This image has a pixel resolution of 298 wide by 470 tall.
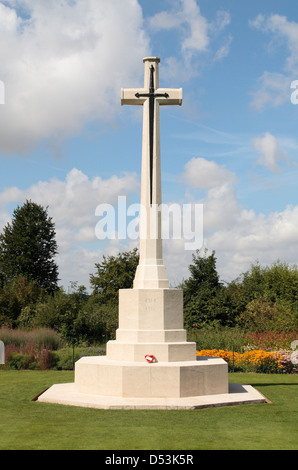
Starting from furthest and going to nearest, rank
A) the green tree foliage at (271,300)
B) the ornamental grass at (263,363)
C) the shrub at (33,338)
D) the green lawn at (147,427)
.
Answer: the green tree foliage at (271,300)
the shrub at (33,338)
the ornamental grass at (263,363)
the green lawn at (147,427)

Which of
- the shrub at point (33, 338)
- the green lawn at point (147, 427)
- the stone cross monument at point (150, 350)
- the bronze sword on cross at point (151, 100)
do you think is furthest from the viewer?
the shrub at point (33, 338)

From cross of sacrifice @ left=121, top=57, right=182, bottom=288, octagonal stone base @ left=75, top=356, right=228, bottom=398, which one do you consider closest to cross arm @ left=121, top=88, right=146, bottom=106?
cross of sacrifice @ left=121, top=57, right=182, bottom=288

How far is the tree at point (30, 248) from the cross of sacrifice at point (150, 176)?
102 feet

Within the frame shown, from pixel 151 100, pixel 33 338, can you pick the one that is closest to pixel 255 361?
pixel 33 338

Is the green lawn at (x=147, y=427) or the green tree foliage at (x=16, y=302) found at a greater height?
the green tree foliage at (x=16, y=302)

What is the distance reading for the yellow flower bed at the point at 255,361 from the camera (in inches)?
753

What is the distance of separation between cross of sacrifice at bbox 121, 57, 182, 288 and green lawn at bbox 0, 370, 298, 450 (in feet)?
13.6

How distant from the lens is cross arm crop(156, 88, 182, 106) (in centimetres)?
1456

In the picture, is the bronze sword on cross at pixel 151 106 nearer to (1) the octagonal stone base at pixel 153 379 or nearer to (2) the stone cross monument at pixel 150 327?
(2) the stone cross monument at pixel 150 327

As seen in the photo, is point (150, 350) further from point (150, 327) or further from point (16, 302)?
point (16, 302)

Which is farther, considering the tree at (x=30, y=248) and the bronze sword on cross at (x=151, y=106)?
the tree at (x=30, y=248)

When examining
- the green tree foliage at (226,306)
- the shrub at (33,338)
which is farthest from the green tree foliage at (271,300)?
the shrub at (33,338)

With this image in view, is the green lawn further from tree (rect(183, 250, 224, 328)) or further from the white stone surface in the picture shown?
tree (rect(183, 250, 224, 328))

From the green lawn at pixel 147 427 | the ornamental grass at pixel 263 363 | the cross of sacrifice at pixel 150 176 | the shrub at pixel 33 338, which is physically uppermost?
the cross of sacrifice at pixel 150 176
